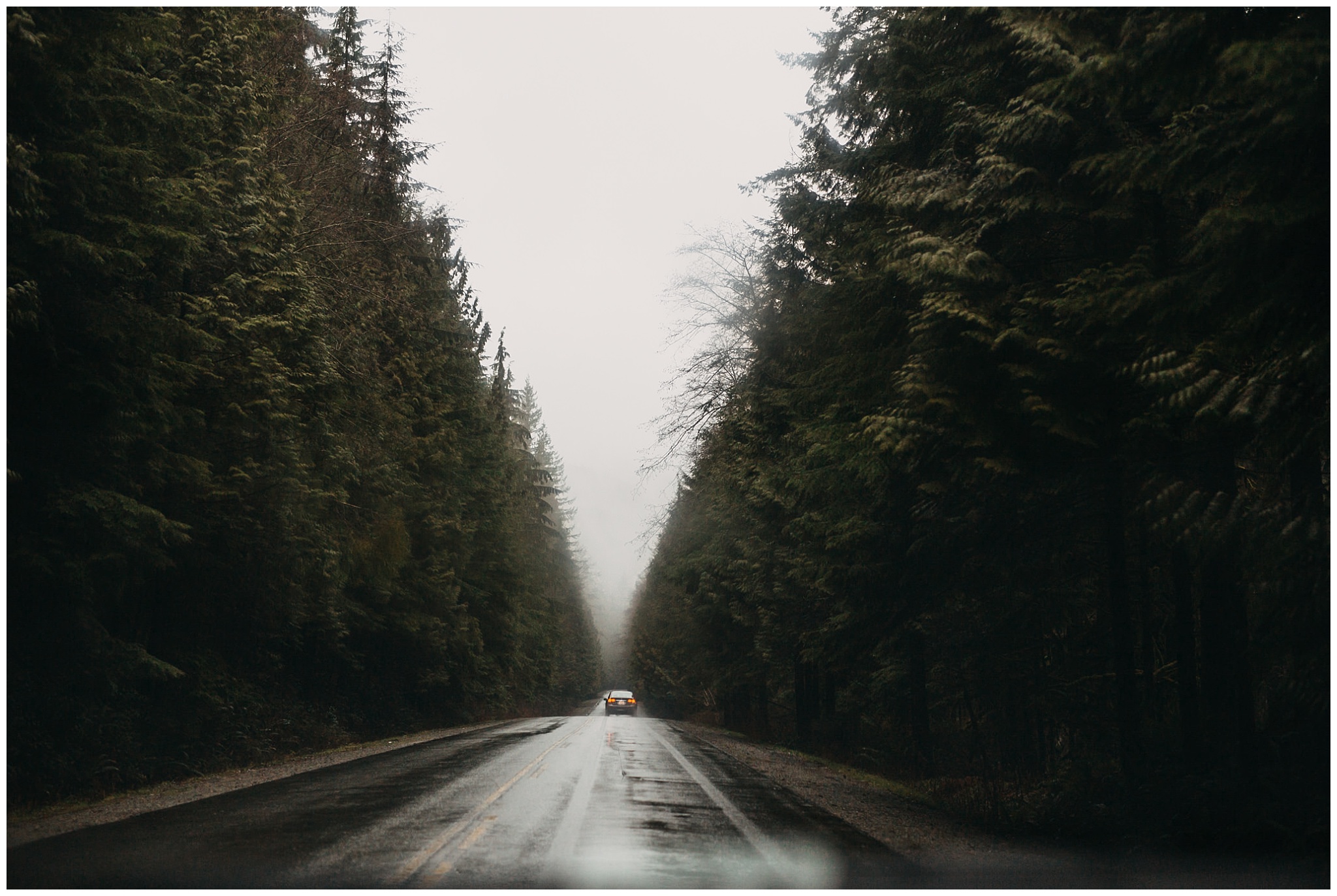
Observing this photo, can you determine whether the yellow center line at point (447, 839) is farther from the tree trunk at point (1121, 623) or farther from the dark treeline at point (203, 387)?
the tree trunk at point (1121, 623)

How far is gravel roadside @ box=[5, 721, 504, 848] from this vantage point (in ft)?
29.6

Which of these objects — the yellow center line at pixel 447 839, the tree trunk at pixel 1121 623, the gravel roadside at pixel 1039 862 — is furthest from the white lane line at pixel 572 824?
the tree trunk at pixel 1121 623

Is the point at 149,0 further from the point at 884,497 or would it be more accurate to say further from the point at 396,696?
the point at 396,696

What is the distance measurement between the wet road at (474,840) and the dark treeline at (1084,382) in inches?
134

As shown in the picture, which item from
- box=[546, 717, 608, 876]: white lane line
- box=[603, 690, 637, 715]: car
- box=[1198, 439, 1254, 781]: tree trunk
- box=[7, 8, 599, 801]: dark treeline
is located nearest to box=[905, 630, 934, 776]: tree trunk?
box=[546, 717, 608, 876]: white lane line

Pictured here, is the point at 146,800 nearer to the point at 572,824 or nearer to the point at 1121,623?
the point at 572,824

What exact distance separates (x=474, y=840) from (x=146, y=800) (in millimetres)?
5679

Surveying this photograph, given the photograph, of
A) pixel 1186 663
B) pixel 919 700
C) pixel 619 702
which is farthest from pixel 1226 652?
pixel 619 702

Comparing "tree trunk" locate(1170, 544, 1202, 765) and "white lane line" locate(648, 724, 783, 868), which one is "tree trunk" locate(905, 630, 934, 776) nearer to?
"white lane line" locate(648, 724, 783, 868)

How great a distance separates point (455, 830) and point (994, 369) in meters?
7.31

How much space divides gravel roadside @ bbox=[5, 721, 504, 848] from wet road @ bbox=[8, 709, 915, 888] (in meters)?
0.40

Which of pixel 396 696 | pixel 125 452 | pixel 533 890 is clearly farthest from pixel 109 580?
pixel 396 696

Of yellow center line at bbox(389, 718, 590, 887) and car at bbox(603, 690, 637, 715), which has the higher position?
yellow center line at bbox(389, 718, 590, 887)

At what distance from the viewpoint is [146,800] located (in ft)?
37.7
